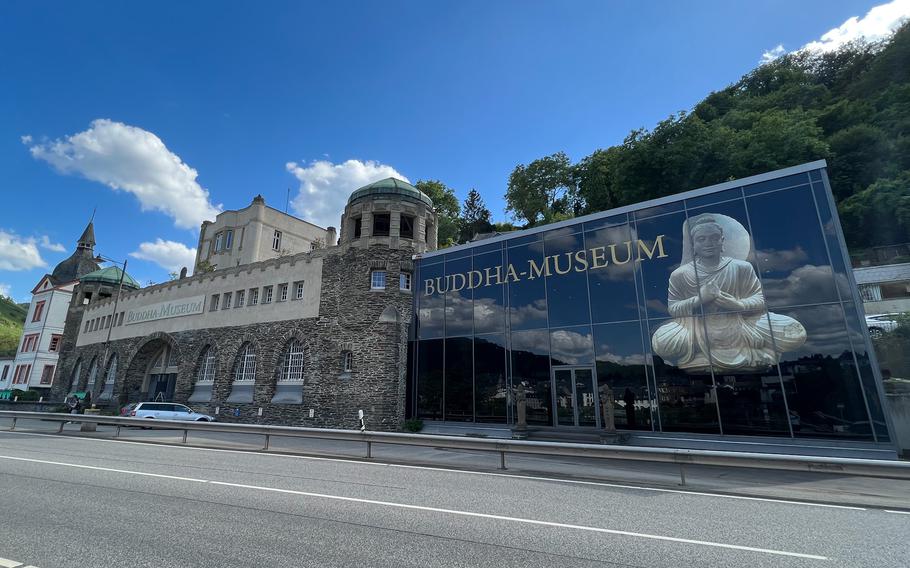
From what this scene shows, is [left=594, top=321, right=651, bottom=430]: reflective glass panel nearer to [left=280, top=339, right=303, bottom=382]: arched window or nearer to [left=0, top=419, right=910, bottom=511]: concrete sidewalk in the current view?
[left=0, top=419, right=910, bottom=511]: concrete sidewalk

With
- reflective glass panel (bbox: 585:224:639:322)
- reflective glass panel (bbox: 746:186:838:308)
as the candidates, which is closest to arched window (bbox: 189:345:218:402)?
reflective glass panel (bbox: 585:224:639:322)

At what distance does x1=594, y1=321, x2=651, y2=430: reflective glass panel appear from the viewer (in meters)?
16.8

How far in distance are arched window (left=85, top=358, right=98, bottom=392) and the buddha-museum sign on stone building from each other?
10.2 metres

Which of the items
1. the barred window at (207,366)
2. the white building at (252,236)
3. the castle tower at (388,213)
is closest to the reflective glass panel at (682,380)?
the castle tower at (388,213)

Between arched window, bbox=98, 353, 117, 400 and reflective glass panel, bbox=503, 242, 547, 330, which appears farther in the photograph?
arched window, bbox=98, 353, 117, 400

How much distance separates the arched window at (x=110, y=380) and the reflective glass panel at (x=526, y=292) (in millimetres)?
35330

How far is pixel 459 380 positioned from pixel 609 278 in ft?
28.9

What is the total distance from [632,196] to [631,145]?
6.33 m

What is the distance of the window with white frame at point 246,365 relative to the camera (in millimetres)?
28087

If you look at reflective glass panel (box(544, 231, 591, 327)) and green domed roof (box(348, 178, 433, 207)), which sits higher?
green domed roof (box(348, 178, 433, 207))

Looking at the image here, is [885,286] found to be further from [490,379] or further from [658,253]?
[490,379]

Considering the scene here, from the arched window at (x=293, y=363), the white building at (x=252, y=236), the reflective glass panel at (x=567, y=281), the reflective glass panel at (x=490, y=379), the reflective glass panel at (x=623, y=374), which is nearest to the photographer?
the reflective glass panel at (x=623, y=374)

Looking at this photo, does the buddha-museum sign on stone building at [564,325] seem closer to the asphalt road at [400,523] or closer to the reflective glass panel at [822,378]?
the reflective glass panel at [822,378]

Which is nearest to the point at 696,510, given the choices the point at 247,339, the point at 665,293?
the point at 665,293
